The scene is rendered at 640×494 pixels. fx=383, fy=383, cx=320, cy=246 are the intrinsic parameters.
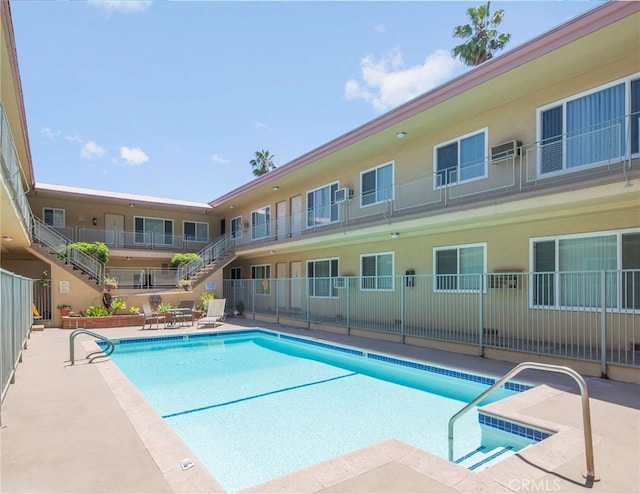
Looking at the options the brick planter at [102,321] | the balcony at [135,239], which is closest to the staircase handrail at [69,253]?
the brick planter at [102,321]

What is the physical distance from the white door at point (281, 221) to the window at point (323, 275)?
2234 mm

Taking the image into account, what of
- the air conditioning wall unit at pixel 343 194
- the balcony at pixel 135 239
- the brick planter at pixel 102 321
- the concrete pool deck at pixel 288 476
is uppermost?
the air conditioning wall unit at pixel 343 194

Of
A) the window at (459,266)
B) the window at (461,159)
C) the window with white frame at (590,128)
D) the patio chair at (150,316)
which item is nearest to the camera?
the window with white frame at (590,128)

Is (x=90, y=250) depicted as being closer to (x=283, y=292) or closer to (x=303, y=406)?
(x=283, y=292)

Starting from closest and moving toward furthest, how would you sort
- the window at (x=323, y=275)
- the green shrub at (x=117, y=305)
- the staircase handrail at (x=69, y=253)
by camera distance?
the window at (x=323, y=275)
the staircase handrail at (x=69, y=253)
the green shrub at (x=117, y=305)

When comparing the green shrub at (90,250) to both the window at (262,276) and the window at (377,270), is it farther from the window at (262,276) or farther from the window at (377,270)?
the window at (377,270)

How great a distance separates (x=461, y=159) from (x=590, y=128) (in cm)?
363

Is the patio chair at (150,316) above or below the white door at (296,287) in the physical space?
below

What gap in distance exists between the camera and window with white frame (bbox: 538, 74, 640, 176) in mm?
8336

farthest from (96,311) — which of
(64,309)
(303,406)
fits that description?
(303,406)

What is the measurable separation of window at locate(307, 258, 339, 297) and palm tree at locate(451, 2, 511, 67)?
54.3ft

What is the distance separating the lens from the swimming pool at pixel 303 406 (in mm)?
5383

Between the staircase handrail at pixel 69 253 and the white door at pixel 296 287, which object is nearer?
the staircase handrail at pixel 69 253

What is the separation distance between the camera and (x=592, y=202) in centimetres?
845
